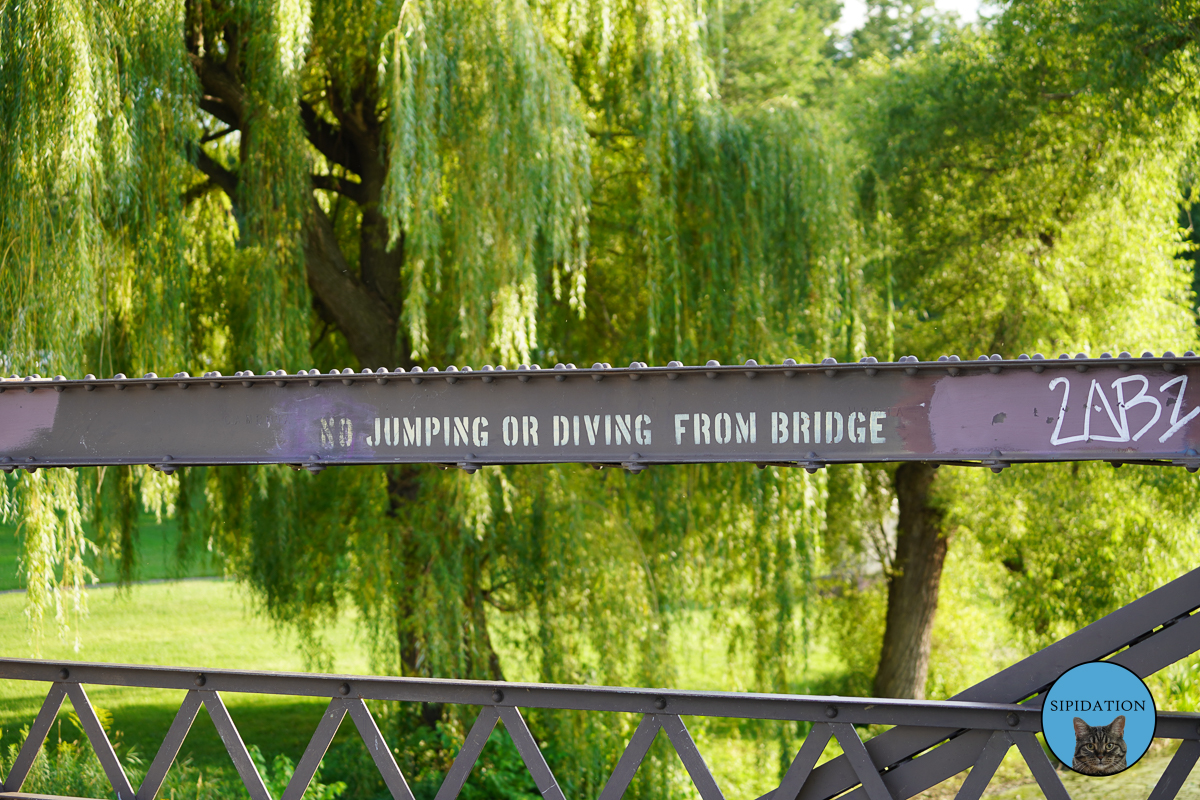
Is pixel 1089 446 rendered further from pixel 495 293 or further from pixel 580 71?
pixel 580 71

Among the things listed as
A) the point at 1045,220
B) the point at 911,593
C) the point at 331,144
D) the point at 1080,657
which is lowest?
the point at 911,593

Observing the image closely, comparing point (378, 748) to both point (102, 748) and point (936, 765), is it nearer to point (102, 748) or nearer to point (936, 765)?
point (102, 748)

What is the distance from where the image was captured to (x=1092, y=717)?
168 inches

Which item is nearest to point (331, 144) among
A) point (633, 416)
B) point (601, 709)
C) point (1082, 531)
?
point (633, 416)

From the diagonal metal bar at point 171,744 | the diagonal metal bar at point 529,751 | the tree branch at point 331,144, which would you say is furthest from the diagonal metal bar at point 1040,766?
the tree branch at point 331,144

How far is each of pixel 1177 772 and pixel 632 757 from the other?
2.44 m

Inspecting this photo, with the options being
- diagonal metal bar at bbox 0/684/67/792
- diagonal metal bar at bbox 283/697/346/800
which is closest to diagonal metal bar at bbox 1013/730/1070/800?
diagonal metal bar at bbox 283/697/346/800

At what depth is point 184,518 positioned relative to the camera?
10.5 meters

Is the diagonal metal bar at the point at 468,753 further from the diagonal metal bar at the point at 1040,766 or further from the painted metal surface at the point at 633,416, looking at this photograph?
the diagonal metal bar at the point at 1040,766

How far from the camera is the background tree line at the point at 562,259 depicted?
26.0 ft

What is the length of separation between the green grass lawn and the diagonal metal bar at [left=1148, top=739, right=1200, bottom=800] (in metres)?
7.36

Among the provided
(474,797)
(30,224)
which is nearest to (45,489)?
(30,224)

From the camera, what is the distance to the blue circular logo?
13.8 feet

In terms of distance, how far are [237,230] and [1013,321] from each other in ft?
30.5
